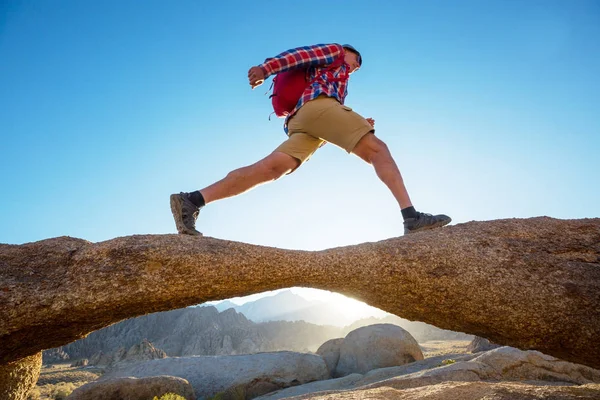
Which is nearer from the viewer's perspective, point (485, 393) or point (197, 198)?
point (485, 393)

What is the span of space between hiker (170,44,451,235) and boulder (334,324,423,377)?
35.9 feet

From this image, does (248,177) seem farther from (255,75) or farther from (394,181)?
(394,181)

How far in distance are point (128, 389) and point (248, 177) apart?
8255 millimetres

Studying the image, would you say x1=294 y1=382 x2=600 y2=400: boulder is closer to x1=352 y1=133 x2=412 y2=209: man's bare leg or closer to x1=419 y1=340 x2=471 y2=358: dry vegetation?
x1=352 y1=133 x2=412 y2=209: man's bare leg

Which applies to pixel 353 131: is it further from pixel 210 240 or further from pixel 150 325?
pixel 150 325

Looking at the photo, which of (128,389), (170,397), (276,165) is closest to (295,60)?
(276,165)

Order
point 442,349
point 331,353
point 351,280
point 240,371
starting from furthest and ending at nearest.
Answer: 1. point 442,349
2. point 331,353
3. point 240,371
4. point 351,280

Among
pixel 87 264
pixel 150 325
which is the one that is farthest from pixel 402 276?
pixel 150 325

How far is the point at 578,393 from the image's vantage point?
2.99 metres

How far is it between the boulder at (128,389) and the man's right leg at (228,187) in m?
7.59

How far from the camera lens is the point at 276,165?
390 cm

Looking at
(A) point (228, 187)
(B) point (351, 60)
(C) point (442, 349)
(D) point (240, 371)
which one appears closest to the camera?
(A) point (228, 187)

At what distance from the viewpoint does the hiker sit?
144 inches

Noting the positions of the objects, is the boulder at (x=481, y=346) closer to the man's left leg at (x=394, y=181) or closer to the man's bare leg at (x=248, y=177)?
the man's left leg at (x=394, y=181)
